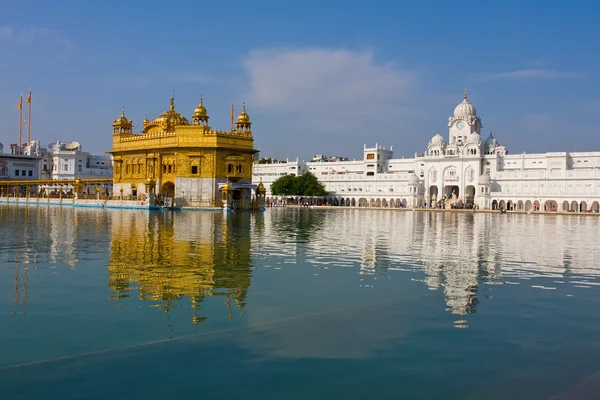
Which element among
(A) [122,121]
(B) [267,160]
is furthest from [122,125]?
(B) [267,160]

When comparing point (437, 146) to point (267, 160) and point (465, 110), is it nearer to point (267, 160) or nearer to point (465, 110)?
point (465, 110)

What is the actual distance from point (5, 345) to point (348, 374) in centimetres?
378

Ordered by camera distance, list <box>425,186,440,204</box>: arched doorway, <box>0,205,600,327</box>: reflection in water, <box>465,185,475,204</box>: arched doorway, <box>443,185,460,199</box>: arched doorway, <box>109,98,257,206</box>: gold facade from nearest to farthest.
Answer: <box>0,205,600,327</box>: reflection in water
<box>109,98,257,206</box>: gold facade
<box>465,185,475,204</box>: arched doorway
<box>443,185,460,199</box>: arched doorway
<box>425,186,440,204</box>: arched doorway

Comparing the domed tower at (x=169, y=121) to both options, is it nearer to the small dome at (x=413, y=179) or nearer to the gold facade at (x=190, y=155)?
the gold facade at (x=190, y=155)

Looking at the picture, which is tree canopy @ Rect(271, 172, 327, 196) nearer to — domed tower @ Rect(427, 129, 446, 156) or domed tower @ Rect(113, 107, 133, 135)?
domed tower @ Rect(427, 129, 446, 156)

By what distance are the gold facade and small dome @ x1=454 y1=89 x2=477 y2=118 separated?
47.0m

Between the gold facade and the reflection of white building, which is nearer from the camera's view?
the gold facade

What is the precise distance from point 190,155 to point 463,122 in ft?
172

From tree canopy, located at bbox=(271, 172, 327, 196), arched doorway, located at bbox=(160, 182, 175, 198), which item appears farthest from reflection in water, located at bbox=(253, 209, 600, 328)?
tree canopy, located at bbox=(271, 172, 327, 196)

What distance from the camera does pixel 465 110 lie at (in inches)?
3519

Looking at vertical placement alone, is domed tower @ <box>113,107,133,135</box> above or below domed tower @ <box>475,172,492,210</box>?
above

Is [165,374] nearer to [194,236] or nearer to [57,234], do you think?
[194,236]

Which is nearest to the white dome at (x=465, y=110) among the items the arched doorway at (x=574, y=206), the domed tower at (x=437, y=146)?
A: the domed tower at (x=437, y=146)

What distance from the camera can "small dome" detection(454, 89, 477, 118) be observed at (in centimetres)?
8912
